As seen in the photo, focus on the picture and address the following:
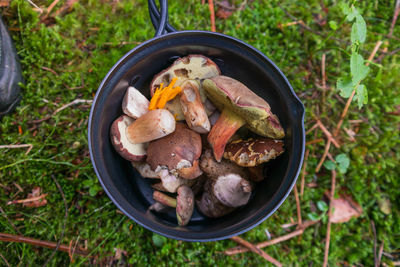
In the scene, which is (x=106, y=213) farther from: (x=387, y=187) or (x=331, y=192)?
(x=387, y=187)

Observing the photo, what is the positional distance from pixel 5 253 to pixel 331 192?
240 centimetres

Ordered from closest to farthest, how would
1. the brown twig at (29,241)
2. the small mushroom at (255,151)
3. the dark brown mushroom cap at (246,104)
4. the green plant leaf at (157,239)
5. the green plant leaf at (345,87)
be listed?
the dark brown mushroom cap at (246,104), the small mushroom at (255,151), the green plant leaf at (345,87), the brown twig at (29,241), the green plant leaf at (157,239)

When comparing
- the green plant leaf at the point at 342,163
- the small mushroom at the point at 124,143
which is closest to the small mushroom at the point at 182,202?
the small mushroom at the point at 124,143

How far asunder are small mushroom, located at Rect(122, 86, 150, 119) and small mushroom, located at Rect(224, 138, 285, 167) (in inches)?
21.4

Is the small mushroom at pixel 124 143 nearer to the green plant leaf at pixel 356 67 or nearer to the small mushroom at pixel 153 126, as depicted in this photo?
the small mushroom at pixel 153 126

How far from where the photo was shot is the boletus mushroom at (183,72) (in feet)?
4.87

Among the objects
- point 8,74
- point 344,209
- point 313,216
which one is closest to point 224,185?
point 313,216

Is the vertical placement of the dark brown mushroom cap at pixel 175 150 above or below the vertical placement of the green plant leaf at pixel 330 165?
above

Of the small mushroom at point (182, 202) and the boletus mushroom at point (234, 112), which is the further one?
the small mushroom at point (182, 202)

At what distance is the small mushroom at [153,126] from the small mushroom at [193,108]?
0.31 ft

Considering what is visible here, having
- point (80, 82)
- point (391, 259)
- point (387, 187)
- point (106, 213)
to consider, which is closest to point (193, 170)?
point (106, 213)

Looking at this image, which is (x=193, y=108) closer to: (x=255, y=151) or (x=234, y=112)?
(x=234, y=112)

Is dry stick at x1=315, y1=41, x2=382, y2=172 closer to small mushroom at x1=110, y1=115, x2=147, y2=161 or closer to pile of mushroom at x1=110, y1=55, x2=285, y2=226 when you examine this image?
pile of mushroom at x1=110, y1=55, x2=285, y2=226

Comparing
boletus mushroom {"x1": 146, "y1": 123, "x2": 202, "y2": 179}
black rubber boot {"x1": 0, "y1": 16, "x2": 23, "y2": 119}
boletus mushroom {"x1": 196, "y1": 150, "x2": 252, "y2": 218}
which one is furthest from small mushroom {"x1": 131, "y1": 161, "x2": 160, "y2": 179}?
black rubber boot {"x1": 0, "y1": 16, "x2": 23, "y2": 119}
